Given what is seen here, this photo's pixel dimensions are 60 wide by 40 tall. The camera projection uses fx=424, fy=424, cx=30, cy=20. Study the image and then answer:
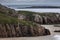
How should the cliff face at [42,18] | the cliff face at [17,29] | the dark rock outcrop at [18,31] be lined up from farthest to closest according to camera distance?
the cliff face at [42,18] < the cliff face at [17,29] < the dark rock outcrop at [18,31]

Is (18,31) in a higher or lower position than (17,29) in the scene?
lower

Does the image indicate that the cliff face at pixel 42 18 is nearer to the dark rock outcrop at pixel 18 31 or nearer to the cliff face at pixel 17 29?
the cliff face at pixel 17 29

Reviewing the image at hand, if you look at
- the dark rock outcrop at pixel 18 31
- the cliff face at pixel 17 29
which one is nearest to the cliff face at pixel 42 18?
the cliff face at pixel 17 29

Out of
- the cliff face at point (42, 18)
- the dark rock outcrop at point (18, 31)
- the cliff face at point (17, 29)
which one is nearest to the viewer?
the dark rock outcrop at point (18, 31)

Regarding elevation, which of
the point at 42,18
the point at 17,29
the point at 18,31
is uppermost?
the point at 17,29

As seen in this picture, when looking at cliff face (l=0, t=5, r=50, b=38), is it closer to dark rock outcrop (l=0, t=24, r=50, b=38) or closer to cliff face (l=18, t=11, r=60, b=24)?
dark rock outcrop (l=0, t=24, r=50, b=38)

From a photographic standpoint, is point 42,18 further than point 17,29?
Yes

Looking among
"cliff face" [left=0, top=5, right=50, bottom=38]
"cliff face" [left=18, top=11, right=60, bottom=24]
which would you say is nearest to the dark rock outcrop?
"cliff face" [left=0, top=5, right=50, bottom=38]

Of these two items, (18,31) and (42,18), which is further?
(42,18)

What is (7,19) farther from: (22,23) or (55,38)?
(55,38)

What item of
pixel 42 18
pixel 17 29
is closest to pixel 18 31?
pixel 17 29

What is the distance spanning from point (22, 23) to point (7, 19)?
283 centimetres

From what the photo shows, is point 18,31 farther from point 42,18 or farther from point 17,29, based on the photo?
point 42,18

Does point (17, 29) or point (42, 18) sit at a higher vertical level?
point (17, 29)
